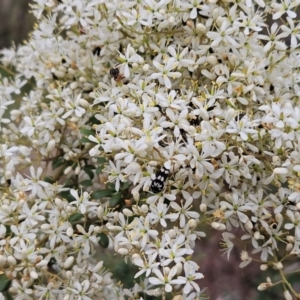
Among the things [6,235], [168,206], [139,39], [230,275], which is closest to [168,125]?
[168,206]

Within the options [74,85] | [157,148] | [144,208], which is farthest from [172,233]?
[74,85]

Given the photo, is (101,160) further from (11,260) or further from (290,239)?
(290,239)

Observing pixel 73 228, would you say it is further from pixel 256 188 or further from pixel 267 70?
pixel 267 70

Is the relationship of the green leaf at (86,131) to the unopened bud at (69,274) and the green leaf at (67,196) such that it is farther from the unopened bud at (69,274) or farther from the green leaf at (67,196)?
the unopened bud at (69,274)

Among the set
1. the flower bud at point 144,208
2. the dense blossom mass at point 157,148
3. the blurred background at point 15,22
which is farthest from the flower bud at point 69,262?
the blurred background at point 15,22

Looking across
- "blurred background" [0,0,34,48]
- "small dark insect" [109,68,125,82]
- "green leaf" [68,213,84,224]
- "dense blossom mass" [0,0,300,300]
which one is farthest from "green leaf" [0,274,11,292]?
"blurred background" [0,0,34,48]

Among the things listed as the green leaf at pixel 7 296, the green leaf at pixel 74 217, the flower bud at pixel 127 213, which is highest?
the green leaf at pixel 74 217
